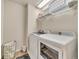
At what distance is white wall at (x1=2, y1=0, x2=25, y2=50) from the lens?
10.3ft

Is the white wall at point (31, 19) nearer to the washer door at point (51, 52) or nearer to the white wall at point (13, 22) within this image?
the white wall at point (13, 22)

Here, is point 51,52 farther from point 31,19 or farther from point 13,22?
point 13,22

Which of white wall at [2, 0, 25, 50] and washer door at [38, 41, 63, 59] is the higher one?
white wall at [2, 0, 25, 50]

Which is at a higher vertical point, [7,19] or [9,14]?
[9,14]

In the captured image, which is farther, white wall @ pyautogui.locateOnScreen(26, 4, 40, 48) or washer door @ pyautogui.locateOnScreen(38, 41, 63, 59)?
white wall @ pyautogui.locateOnScreen(26, 4, 40, 48)

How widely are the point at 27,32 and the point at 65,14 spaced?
6.97 ft

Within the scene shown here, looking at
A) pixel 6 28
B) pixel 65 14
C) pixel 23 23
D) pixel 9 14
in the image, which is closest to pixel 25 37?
pixel 23 23

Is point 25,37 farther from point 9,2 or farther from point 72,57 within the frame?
point 72,57

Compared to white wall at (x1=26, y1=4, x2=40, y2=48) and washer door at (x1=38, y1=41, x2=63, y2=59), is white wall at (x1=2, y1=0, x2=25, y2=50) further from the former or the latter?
washer door at (x1=38, y1=41, x2=63, y2=59)

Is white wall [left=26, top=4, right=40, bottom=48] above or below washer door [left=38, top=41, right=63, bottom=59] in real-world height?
above

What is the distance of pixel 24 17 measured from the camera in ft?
11.6

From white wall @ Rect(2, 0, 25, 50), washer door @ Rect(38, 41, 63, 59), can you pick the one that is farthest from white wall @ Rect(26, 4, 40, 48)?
washer door @ Rect(38, 41, 63, 59)

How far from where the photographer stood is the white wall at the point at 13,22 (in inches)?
124

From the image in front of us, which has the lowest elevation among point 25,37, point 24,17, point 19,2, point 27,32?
point 25,37
